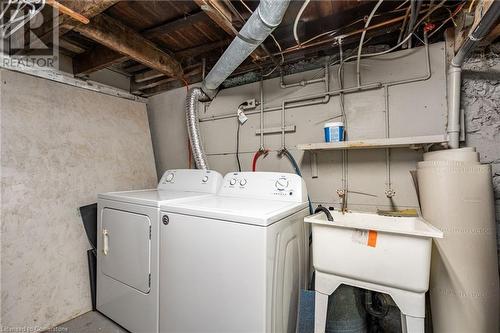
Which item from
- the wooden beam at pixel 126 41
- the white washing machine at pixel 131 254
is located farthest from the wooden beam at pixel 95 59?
the white washing machine at pixel 131 254

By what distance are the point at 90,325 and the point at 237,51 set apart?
2.38 metres

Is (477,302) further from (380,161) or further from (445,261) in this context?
(380,161)

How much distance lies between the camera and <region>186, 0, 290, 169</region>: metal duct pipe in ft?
3.97

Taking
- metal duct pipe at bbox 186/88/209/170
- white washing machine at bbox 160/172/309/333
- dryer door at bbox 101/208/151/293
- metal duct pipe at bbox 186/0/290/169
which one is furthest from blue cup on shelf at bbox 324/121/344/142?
dryer door at bbox 101/208/151/293

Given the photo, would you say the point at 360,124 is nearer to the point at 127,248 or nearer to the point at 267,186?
the point at 267,186

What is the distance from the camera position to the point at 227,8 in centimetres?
151

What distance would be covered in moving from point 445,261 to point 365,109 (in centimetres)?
115

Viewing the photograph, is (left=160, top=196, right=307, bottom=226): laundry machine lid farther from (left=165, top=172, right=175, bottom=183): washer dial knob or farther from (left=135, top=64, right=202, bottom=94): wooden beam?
(left=135, top=64, right=202, bottom=94): wooden beam

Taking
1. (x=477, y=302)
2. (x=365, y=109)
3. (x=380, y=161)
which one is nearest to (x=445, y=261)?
(x=477, y=302)

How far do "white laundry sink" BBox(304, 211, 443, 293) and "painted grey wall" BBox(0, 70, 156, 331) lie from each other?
202cm

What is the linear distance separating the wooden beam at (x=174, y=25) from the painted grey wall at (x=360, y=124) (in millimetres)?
745

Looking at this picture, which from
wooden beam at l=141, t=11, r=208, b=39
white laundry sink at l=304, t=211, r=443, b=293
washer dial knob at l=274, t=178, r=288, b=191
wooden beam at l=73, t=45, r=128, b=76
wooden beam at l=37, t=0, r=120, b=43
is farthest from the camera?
wooden beam at l=73, t=45, r=128, b=76

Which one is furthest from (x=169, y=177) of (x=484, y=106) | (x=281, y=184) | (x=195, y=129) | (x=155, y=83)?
(x=484, y=106)

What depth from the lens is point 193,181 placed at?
2.05 metres
